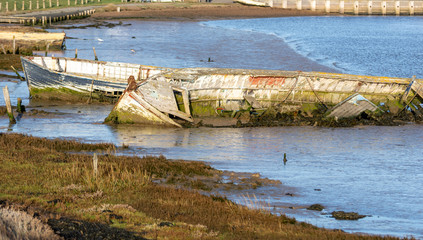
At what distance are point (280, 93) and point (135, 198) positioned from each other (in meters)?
15.5

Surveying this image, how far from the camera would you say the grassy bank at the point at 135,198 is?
413 inches

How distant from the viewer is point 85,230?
9750 millimetres

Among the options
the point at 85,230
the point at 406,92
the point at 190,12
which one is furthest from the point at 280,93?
the point at 190,12

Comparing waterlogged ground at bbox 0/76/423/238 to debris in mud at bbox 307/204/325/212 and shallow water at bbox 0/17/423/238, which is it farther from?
debris in mud at bbox 307/204/325/212

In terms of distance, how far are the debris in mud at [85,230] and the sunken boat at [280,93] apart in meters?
15.5

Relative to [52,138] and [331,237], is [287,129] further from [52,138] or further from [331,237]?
[331,237]

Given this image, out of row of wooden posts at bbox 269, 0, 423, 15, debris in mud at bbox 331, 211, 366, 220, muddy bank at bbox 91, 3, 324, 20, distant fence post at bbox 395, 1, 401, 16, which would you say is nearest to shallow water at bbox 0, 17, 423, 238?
debris in mud at bbox 331, 211, 366, 220

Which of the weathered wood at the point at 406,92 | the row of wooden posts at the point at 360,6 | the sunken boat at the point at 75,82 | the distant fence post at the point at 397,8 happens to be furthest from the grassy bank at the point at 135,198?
the distant fence post at the point at 397,8

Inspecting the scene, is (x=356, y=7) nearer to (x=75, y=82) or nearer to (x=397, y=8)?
(x=397, y=8)

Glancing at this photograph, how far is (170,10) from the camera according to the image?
3856 inches

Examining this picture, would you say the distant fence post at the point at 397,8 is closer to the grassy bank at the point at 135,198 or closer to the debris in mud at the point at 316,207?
the grassy bank at the point at 135,198

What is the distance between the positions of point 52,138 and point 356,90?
48.3 ft

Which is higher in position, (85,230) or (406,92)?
(406,92)

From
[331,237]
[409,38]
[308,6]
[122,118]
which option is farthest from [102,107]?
[308,6]
